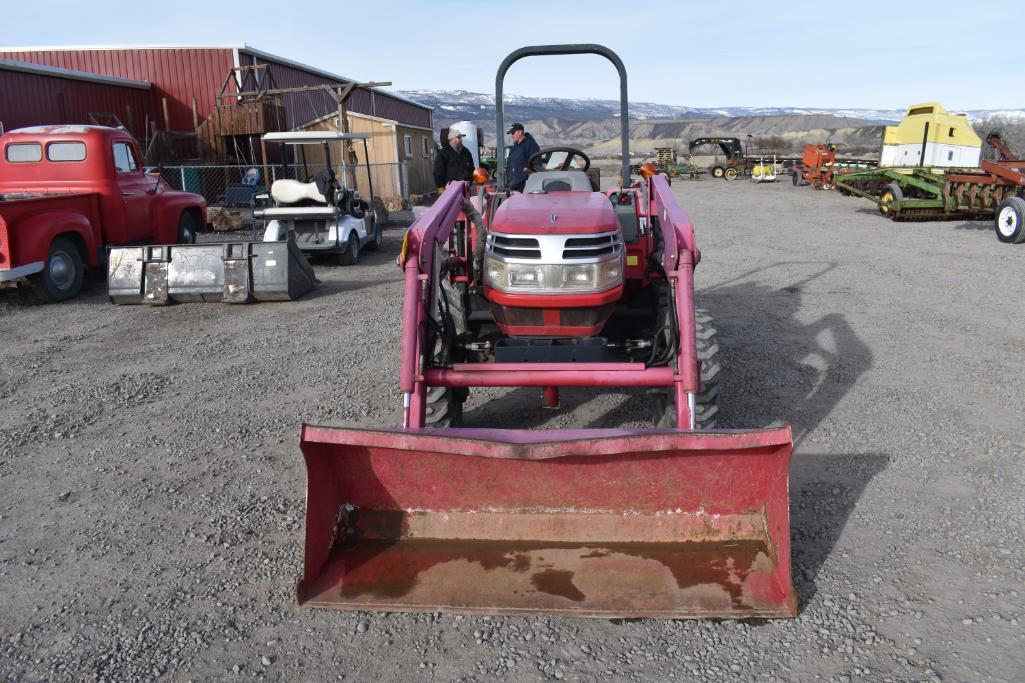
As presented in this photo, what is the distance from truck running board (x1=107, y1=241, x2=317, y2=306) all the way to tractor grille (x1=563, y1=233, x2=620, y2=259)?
5430mm

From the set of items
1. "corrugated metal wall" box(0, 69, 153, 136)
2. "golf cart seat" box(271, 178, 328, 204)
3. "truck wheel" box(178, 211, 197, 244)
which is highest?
"corrugated metal wall" box(0, 69, 153, 136)

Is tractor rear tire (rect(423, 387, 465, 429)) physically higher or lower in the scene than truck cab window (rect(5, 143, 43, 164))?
lower

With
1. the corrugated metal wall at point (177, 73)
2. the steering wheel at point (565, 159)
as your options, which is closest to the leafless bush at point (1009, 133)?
the corrugated metal wall at point (177, 73)

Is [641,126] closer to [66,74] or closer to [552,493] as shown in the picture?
[66,74]

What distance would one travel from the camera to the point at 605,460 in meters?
3.08

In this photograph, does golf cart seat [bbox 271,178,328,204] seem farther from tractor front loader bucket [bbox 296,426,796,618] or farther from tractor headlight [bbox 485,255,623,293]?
tractor front loader bucket [bbox 296,426,796,618]

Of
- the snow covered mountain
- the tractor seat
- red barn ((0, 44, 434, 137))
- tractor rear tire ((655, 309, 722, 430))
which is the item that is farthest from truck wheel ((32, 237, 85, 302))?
the snow covered mountain

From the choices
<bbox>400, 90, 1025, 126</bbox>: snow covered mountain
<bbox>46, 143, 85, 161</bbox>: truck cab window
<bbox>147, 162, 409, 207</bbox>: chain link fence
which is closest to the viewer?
<bbox>46, 143, 85, 161</bbox>: truck cab window

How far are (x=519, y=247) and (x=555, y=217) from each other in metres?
0.26

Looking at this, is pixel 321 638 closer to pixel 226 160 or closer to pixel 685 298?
pixel 685 298

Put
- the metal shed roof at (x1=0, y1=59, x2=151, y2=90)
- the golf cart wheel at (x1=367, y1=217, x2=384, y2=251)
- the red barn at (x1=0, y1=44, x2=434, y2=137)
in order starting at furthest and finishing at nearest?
the red barn at (x1=0, y1=44, x2=434, y2=137), the metal shed roof at (x1=0, y1=59, x2=151, y2=90), the golf cart wheel at (x1=367, y1=217, x2=384, y2=251)

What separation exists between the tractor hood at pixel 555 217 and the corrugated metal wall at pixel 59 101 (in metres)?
16.6

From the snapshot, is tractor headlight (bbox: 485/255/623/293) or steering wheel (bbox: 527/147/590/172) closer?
tractor headlight (bbox: 485/255/623/293)

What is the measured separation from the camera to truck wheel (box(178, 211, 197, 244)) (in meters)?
10.8
